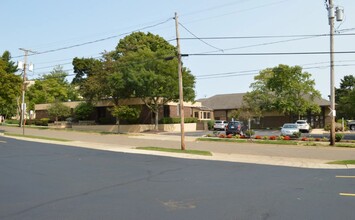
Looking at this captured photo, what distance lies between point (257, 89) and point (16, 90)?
3497 cm

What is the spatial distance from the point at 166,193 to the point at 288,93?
1893 inches

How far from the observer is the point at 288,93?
180 feet

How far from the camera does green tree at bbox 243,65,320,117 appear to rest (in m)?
53.7

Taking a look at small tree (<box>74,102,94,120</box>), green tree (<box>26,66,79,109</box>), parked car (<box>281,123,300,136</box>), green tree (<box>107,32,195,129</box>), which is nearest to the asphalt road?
parked car (<box>281,123,300,136</box>)

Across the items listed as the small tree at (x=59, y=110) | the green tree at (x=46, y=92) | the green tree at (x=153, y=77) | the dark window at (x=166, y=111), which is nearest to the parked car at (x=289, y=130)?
the green tree at (x=153, y=77)

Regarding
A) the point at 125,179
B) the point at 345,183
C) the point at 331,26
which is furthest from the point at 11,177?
the point at 331,26

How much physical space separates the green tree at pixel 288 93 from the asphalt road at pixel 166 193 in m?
41.0

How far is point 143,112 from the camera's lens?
50062mm

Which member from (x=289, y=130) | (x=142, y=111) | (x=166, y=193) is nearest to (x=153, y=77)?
(x=142, y=111)

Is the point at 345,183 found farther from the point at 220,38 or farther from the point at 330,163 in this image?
the point at 220,38

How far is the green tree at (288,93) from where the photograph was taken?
53.7 meters

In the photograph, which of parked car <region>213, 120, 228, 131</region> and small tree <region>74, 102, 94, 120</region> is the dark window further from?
small tree <region>74, 102, 94, 120</region>

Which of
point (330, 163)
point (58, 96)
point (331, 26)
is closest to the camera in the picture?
point (330, 163)

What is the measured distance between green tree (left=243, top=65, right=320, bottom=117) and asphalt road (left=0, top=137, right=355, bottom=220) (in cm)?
4097
